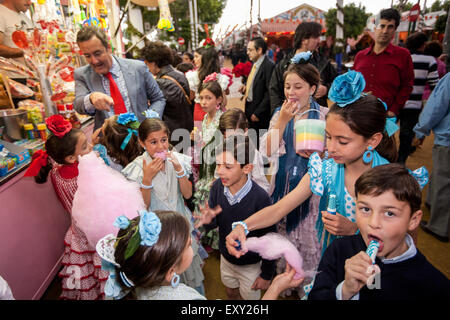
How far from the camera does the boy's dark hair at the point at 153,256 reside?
0.95 m

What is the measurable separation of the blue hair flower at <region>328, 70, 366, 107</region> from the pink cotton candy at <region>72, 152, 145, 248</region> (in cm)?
124

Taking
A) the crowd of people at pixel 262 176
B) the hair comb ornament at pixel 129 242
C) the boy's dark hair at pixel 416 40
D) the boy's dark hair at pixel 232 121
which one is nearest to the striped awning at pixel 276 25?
the boy's dark hair at pixel 416 40

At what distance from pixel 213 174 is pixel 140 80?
3.38 ft

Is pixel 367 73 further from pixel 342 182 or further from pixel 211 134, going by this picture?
pixel 342 182

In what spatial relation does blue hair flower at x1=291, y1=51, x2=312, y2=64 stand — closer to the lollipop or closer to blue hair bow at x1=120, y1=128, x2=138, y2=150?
blue hair bow at x1=120, y1=128, x2=138, y2=150

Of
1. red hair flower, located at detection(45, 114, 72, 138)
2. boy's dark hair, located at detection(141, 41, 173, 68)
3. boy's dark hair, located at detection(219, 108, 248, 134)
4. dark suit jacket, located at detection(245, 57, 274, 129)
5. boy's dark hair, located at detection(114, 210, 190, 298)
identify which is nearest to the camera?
boy's dark hair, located at detection(114, 210, 190, 298)

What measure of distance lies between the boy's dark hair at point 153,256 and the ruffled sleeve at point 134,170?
777mm

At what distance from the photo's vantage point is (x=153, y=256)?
0.95m

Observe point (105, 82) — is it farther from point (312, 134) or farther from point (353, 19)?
point (353, 19)

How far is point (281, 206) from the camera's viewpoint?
1384mm

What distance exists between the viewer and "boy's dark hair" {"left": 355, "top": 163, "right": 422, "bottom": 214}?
34.4 inches

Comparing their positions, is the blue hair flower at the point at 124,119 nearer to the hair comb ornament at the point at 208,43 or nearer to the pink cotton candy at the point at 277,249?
the pink cotton candy at the point at 277,249

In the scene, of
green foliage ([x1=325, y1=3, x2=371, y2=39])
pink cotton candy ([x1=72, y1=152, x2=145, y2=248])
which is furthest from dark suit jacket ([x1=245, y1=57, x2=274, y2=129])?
green foliage ([x1=325, y1=3, x2=371, y2=39])
